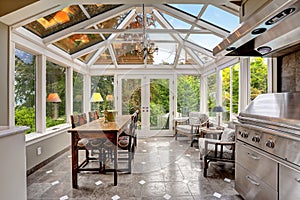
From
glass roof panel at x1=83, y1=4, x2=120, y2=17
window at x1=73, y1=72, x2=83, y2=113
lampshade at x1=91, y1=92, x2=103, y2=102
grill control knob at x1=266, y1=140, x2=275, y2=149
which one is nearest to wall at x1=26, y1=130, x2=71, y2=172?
window at x1=73, y1=72, x2=83, y2=113

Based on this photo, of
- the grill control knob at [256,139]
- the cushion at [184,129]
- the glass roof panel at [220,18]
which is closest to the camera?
the grill control knob at [256,139]

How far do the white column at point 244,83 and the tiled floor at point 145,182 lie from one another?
1.26 m

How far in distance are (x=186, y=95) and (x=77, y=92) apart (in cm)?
351

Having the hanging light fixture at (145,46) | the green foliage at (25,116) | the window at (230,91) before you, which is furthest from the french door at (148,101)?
the green foliage at (25,116)

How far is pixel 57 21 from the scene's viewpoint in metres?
3.84

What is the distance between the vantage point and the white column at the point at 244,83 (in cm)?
411

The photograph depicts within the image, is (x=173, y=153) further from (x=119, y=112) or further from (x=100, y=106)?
(x=100, y=106)

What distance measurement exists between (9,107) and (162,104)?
15.6 feet

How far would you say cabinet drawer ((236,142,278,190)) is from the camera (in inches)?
74.8

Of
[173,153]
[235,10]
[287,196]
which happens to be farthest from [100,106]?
[287,196]

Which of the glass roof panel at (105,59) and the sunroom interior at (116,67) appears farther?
the glass roof panel at (105,59)

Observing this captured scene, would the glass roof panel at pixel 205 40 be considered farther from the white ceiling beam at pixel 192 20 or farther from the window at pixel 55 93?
the window at pixel 55 93

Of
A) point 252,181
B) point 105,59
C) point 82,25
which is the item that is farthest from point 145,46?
point 252,181

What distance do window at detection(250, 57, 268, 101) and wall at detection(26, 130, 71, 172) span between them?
401 centimetres
